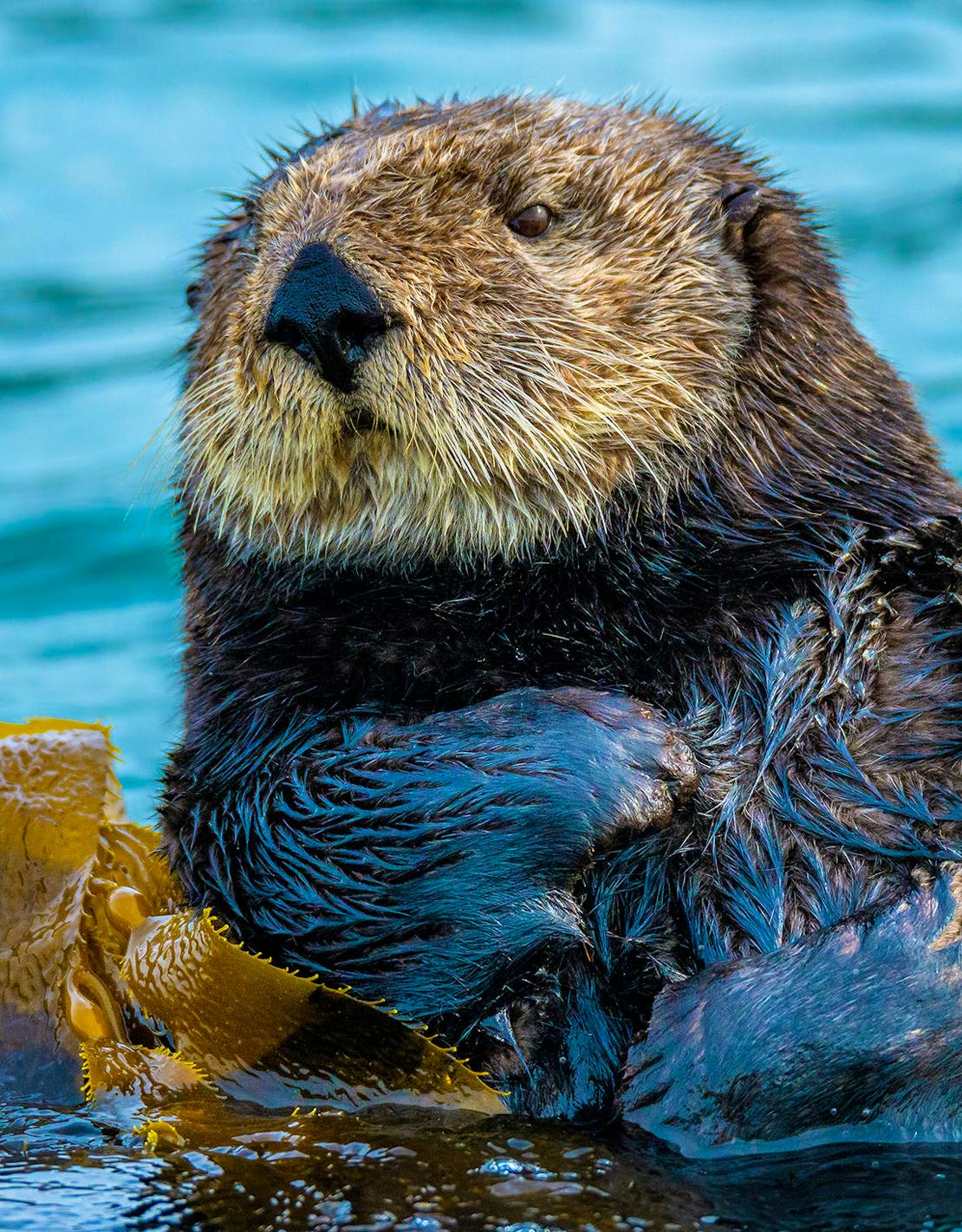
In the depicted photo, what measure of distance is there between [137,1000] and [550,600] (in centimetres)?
117

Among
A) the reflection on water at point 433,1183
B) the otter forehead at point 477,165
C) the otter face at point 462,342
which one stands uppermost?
the otter forehead at point 477,165

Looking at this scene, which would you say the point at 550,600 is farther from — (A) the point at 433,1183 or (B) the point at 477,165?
(A) the point at 433,1183

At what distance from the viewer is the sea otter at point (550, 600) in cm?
333

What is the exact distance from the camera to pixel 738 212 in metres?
4.02

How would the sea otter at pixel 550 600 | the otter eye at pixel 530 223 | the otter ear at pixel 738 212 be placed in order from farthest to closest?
the otter ear at pixel 738 212, the otter eye at pixel 530 223, the sea otter at pixel 550 600

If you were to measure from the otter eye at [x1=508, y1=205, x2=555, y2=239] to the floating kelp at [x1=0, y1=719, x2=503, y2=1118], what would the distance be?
151 centimetres

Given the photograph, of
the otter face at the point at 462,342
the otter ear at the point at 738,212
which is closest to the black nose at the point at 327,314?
the otter face at the point at 462,342

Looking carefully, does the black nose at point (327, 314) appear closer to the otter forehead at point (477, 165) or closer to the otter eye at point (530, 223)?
the otter forehead at point (477, 165)

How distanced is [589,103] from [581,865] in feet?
6.74

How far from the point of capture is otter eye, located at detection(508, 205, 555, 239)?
3.86 metres

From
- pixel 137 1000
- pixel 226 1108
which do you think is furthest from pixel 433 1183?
pixel 137 1000

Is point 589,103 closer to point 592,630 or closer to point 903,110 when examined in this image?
point 592,630

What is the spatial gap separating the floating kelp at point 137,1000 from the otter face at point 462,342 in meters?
0.77

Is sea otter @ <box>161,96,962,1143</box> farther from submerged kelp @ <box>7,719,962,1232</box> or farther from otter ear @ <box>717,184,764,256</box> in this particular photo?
submerged kelp @ <box>7,719,962,1232</box>
